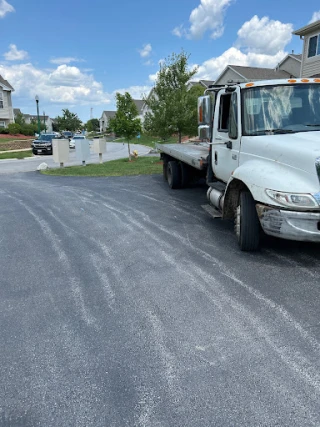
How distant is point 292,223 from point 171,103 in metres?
14.8

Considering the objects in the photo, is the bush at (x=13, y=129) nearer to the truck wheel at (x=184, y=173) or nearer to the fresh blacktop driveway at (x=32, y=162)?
the fresh blacktop driveway at (x=32, y=162)

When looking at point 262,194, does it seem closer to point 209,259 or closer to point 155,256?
point 209,259

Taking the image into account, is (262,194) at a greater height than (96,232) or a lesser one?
greater

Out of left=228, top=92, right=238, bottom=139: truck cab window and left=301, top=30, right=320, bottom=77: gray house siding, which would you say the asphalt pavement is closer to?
left=228, top=92, right=238, bottom=139: truck cab window

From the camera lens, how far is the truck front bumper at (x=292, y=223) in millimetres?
3889

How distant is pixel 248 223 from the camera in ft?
15.2

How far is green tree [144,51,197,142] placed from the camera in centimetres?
1764

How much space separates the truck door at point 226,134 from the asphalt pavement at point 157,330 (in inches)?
45.4

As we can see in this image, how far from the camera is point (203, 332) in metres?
3.04

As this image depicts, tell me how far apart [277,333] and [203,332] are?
655 millimetres

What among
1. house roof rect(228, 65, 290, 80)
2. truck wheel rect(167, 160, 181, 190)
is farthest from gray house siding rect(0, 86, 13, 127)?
truck wheel rect(167, 160, 181, 190)

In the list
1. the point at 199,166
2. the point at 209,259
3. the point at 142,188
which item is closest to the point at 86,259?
the point at 209,259

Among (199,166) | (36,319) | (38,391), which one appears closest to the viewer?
(38,391)

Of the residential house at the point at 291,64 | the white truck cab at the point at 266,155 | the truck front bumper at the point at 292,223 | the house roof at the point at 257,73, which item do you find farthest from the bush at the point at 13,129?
the truck front bumper at the point at 292,223
